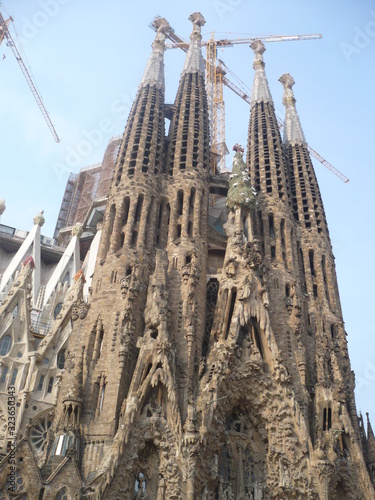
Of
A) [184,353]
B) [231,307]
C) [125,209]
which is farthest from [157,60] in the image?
[184,353]

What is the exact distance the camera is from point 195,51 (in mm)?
40312

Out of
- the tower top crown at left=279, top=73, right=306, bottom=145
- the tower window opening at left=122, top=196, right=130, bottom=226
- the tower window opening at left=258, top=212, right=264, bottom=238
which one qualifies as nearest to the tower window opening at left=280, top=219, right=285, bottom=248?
the tower window opening at left=258, top=212, right=264, bottom=238

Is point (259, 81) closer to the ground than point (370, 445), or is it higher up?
higher up

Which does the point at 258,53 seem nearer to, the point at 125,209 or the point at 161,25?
the point at 161,25

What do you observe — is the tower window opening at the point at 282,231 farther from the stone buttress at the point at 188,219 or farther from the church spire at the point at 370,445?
the church spire at the point at 370,445

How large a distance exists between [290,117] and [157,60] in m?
11.1

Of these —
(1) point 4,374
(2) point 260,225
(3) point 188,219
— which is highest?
(2) point 260,225

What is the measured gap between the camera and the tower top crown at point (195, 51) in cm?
3862

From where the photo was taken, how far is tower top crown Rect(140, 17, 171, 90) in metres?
35.3

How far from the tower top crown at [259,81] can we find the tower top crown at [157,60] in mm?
7935

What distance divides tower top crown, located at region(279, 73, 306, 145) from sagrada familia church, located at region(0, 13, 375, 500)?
500cm

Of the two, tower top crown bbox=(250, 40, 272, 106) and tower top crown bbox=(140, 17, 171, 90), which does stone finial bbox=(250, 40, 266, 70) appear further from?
tower top crown bbox=(140, 17, 171, 90)

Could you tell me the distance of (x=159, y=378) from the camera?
2097 centimetres

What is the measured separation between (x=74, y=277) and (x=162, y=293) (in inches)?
466
